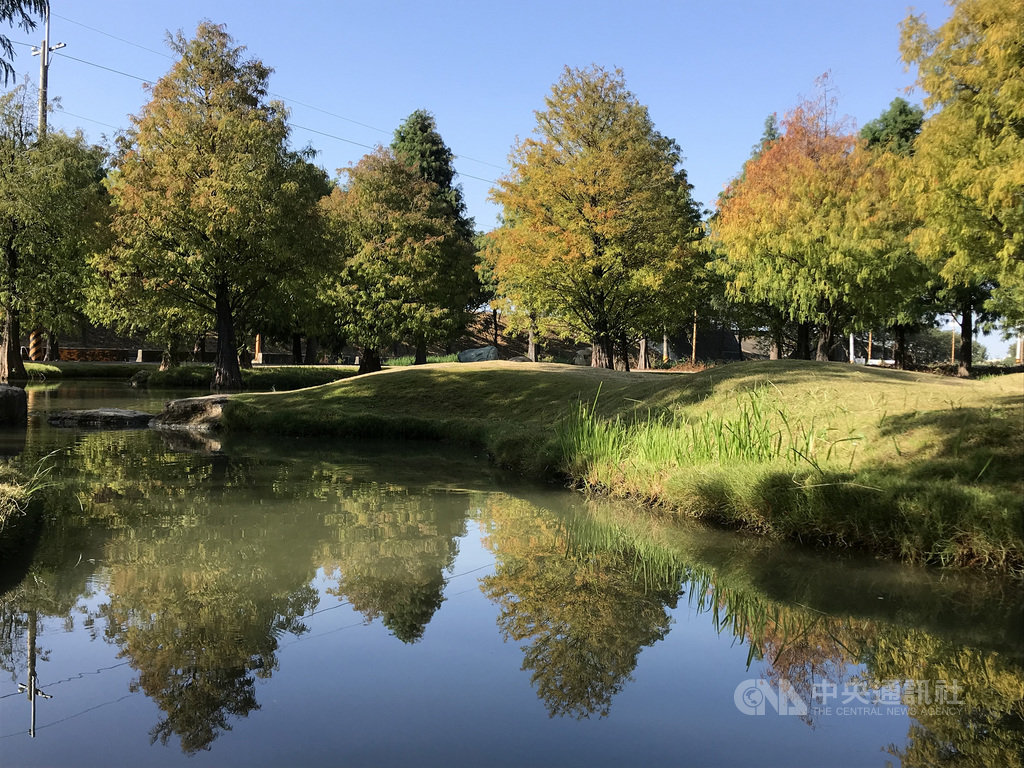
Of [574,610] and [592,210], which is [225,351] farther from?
[574,610]

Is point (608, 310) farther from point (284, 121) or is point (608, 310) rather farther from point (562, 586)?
point (562, 586)

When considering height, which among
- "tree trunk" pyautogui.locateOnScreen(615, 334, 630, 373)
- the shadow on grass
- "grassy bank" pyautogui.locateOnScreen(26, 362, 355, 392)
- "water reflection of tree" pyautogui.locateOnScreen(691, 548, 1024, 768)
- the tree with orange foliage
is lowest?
"water reflection of tree" pyautogui.locateOnScreen(691, 548, 1024, 768)

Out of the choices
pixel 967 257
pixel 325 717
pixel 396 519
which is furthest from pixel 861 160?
pixel 325 717

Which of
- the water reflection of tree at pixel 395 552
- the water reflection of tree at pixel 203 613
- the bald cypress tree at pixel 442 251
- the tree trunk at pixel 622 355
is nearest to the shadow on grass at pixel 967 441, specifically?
the water reflection of tree at pixel 395 552

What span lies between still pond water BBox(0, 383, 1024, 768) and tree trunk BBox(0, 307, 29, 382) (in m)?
23.2

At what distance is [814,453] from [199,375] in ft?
85.0

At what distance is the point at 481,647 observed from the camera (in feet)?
14.1

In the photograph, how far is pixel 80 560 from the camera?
18.9 ft

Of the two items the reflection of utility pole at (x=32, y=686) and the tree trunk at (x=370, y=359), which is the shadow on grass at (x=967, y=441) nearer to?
the reflection of utility pole at (x=32, y=686)

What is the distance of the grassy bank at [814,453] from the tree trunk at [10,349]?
20548 mm

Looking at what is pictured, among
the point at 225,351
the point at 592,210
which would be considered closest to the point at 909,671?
the point at 592,210

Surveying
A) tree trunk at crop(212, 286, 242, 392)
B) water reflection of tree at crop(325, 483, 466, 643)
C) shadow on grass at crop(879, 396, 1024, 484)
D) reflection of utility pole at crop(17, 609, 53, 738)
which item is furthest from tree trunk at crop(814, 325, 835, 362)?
reflection of utility pole at crop(17, 609, 53, 738)

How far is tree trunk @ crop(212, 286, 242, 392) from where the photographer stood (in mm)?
24984

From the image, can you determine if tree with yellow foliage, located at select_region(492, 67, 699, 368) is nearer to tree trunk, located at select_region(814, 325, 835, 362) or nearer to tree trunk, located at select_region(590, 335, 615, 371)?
tree trunk, located at select_region(590, 335, 615, 371)
